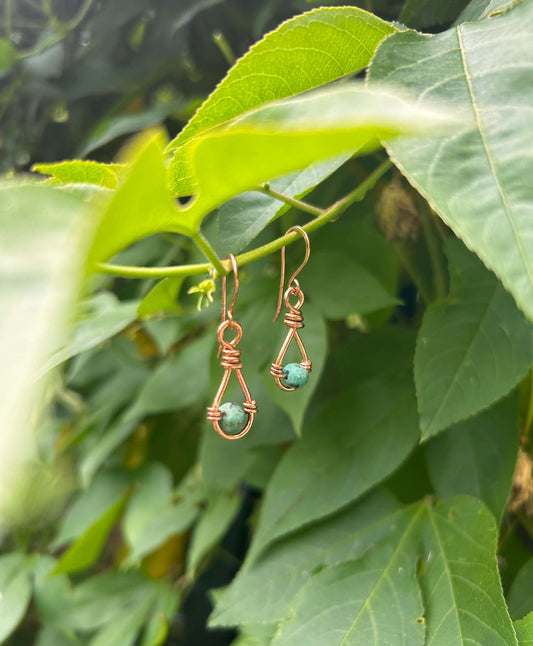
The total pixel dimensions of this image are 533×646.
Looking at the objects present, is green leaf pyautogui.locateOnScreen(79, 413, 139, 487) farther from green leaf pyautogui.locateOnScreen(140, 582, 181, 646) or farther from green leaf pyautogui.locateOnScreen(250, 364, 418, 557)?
green leaf pyautogui.locateOnScreen(250, 364, 418, 557)

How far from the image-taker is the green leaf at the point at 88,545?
0.59 metres

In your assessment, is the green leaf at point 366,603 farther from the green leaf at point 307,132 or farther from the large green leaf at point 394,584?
the green leaf at point 307,132

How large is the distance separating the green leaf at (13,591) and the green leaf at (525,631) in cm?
43

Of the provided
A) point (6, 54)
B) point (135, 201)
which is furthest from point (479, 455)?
point (6, 54)

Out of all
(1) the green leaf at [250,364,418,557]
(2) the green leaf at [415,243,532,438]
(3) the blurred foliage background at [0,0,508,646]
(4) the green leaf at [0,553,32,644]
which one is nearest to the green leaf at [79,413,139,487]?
(3) the blurred foliage background at [0,0,508,646]

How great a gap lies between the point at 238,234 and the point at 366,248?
0.72ft

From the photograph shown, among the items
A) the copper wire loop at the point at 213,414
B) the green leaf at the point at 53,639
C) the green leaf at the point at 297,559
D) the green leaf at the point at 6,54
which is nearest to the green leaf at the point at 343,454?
the green leaf at the point at 297,559

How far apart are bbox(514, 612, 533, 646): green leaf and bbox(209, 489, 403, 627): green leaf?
0.09 metres

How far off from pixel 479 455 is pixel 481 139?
24 cm

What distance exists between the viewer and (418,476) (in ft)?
1.43

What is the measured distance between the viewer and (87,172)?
252mm

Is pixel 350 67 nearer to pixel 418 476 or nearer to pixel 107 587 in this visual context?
pixel 418 476

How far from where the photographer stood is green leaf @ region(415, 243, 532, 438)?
1.06 feet

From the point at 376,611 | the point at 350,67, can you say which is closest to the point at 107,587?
the point at 376,611
